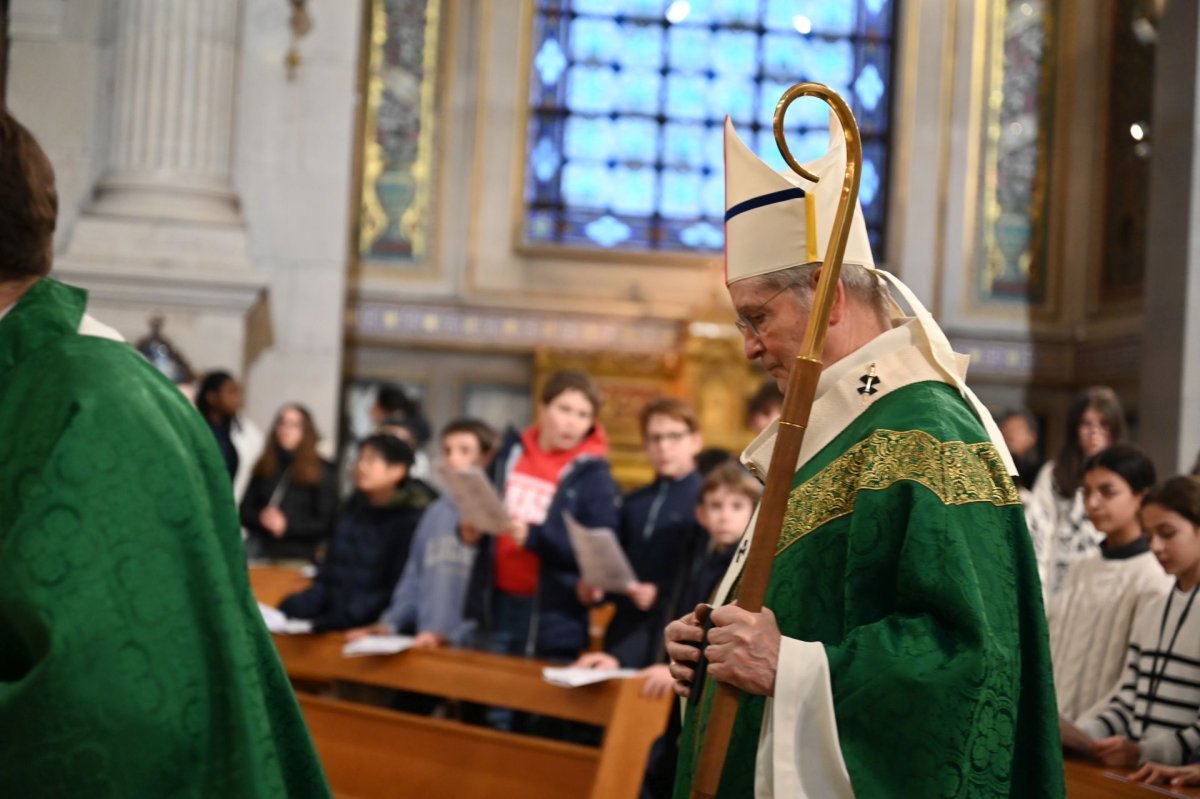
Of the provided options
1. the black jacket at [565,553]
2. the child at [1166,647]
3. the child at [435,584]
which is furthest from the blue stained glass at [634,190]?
the child at [1166,647]

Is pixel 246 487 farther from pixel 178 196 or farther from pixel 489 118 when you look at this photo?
pixel 489 118

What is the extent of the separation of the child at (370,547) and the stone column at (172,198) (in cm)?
315

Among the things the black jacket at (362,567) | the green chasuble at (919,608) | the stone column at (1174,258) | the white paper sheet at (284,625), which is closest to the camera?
the green chasuble at (919,608)

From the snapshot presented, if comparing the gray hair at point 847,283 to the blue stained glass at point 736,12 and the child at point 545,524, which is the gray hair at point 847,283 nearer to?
the child at point 545,524

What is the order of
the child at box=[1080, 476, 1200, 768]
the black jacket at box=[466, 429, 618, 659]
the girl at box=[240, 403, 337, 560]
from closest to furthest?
the child at box=[1080, 476, 1200, 768]
the black jacket at box=[466, 429, 618, 659]
the girl at box=[240, 403, 337, 560]

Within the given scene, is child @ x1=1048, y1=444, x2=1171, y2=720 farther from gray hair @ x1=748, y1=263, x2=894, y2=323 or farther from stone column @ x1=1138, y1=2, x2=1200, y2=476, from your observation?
stone column @ x1=1138, y1=2, x2=1200, y2=476

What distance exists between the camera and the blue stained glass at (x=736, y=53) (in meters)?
14.1

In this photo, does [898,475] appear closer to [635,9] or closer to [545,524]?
[545,524]

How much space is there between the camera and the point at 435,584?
6.14m

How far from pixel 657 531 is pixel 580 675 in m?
0.91

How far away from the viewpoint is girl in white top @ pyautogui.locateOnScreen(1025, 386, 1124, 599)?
6.57 meters

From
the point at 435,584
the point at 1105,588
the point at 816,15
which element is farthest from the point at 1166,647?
the point at 816,15

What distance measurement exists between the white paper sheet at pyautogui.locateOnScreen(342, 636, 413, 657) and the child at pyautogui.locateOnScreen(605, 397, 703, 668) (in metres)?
0.75

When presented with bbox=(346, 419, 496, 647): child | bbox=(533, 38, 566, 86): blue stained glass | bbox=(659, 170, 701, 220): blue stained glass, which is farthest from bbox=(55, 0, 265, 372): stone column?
bbox=(659, 170, 701, 220): blue stained glass
